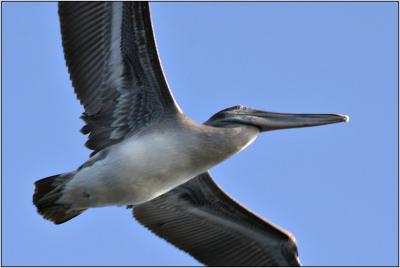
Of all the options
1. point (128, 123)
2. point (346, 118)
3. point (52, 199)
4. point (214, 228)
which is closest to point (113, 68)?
point (128, 123)

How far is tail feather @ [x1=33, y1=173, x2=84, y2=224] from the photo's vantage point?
45.1 feet

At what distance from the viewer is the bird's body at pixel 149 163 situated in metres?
13.5

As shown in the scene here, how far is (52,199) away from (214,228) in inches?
125

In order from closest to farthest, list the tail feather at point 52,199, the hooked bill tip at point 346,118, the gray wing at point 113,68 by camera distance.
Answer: the gray wing at point 113,68
the tail feather at point 52,199
the hooked bill tip at point 346,118

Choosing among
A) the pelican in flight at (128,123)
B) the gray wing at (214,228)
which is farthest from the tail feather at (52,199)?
the gray wing at (214,228)

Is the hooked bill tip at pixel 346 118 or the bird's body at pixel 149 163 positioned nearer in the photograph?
the bird's body at pixel 149 163

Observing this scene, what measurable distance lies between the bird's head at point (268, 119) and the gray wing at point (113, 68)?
88 cm

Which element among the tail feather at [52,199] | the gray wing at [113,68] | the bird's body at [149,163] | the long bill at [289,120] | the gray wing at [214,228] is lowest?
the gray wing at [214,228]

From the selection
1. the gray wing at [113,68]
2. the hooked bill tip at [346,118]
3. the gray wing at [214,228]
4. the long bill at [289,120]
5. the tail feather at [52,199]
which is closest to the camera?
the gray wing at [113,68]

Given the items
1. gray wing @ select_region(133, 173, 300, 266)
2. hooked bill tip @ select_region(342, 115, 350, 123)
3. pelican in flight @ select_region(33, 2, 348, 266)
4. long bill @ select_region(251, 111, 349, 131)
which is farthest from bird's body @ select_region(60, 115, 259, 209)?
gray wing @ select_region(133, 173, 300, 266)

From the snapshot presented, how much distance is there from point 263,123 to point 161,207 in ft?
8.14

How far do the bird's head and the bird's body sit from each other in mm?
392

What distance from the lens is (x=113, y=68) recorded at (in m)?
13.8

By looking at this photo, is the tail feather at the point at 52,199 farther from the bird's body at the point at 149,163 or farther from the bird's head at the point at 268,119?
the bird's head at the point at 268,119
